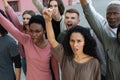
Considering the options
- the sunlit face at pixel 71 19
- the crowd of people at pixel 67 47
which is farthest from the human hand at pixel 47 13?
the sunlit face at pixel 71 19

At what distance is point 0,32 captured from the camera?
335 cm

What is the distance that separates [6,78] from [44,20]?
2.49 ft

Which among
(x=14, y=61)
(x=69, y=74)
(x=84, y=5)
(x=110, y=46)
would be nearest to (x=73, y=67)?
(x=69, y=74)

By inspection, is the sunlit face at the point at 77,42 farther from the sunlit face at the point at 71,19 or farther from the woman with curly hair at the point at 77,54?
the sunlit face at the point at 71,19

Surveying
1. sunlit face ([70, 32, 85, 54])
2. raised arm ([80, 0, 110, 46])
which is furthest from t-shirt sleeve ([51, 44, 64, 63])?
raised arm ([80, 0, 110, 46])

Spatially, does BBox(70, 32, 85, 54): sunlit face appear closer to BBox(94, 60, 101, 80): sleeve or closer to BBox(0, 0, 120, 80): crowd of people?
BBox(0, 0, 120, 80): crowd of people

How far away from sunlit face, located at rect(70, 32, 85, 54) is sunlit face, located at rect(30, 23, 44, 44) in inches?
14.2

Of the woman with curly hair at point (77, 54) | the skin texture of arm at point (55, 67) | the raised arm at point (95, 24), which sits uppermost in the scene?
the raised arm at point (95, 24)

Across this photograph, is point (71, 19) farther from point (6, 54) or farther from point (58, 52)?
point (6, 54)

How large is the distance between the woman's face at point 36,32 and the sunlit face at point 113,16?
65cm

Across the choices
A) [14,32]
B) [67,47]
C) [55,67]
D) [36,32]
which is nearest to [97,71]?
[67,47]

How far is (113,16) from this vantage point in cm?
311

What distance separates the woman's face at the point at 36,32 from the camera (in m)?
3.09

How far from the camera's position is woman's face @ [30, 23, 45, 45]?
3.09 metres
